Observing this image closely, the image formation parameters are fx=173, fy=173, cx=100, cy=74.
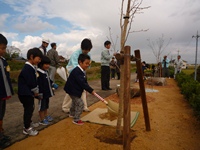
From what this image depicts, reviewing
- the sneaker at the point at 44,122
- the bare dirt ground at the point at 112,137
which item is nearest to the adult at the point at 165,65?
the bare dirt ground at the point at 112,137

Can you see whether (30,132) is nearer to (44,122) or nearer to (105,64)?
(44,122)

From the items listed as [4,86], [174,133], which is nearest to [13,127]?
[4,86]

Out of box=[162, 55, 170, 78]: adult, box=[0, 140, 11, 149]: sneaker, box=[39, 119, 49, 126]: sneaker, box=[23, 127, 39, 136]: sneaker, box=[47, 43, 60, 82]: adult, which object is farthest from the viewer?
box=[162, 55, 170, 78]: adult

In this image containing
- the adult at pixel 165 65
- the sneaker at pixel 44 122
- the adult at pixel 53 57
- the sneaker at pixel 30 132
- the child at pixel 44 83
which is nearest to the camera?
the sneaker at pixel 30 132

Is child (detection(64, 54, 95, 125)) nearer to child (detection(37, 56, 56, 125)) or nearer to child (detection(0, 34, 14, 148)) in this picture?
child (detection(37, 56, 56, 125))

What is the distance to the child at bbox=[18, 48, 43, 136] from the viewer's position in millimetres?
2742

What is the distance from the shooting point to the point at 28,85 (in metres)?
2.78

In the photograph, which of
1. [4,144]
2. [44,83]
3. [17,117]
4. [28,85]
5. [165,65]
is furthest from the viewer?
[165,65]

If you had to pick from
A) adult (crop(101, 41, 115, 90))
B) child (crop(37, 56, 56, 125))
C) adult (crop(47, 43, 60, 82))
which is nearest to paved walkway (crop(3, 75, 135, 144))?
child (crop(37, 56, 56, 125))

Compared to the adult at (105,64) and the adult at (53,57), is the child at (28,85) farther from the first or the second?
the adult at (105,64)

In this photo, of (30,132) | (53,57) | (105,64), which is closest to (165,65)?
(105,64)

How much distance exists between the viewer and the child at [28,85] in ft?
9.00

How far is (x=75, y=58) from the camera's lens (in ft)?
12.7

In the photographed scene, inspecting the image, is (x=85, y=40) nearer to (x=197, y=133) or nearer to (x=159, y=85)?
(x=197, y=133)
